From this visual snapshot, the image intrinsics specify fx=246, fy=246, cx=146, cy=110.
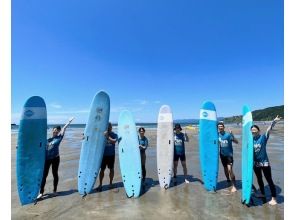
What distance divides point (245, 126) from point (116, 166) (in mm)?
5196

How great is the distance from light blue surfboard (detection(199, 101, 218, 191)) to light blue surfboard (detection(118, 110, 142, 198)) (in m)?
1.65

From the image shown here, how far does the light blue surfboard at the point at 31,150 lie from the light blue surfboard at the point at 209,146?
3887mm

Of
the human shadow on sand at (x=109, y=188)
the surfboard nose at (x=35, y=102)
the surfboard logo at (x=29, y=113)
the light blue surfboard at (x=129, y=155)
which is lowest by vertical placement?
the human shadow on sand at (x=109, y=188)

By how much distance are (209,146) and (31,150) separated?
4.31 metres

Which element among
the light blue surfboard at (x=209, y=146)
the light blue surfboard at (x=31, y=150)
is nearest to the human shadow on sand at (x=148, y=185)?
the light blue surfboard at (x=209, y=146)

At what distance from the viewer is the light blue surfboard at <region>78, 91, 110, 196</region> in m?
5.97

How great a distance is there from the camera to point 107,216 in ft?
15.1

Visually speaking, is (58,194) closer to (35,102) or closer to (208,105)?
(35,102)

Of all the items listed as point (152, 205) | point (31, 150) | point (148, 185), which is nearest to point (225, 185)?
point (148, 185)

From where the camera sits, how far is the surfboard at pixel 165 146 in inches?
250

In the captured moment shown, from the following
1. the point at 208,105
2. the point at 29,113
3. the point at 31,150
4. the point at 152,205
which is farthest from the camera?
the point at 208,105

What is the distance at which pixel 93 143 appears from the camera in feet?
20.6

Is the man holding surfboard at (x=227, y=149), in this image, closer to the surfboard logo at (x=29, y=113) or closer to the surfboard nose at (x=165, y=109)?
the surfboard nose at (x=165, y=109)
